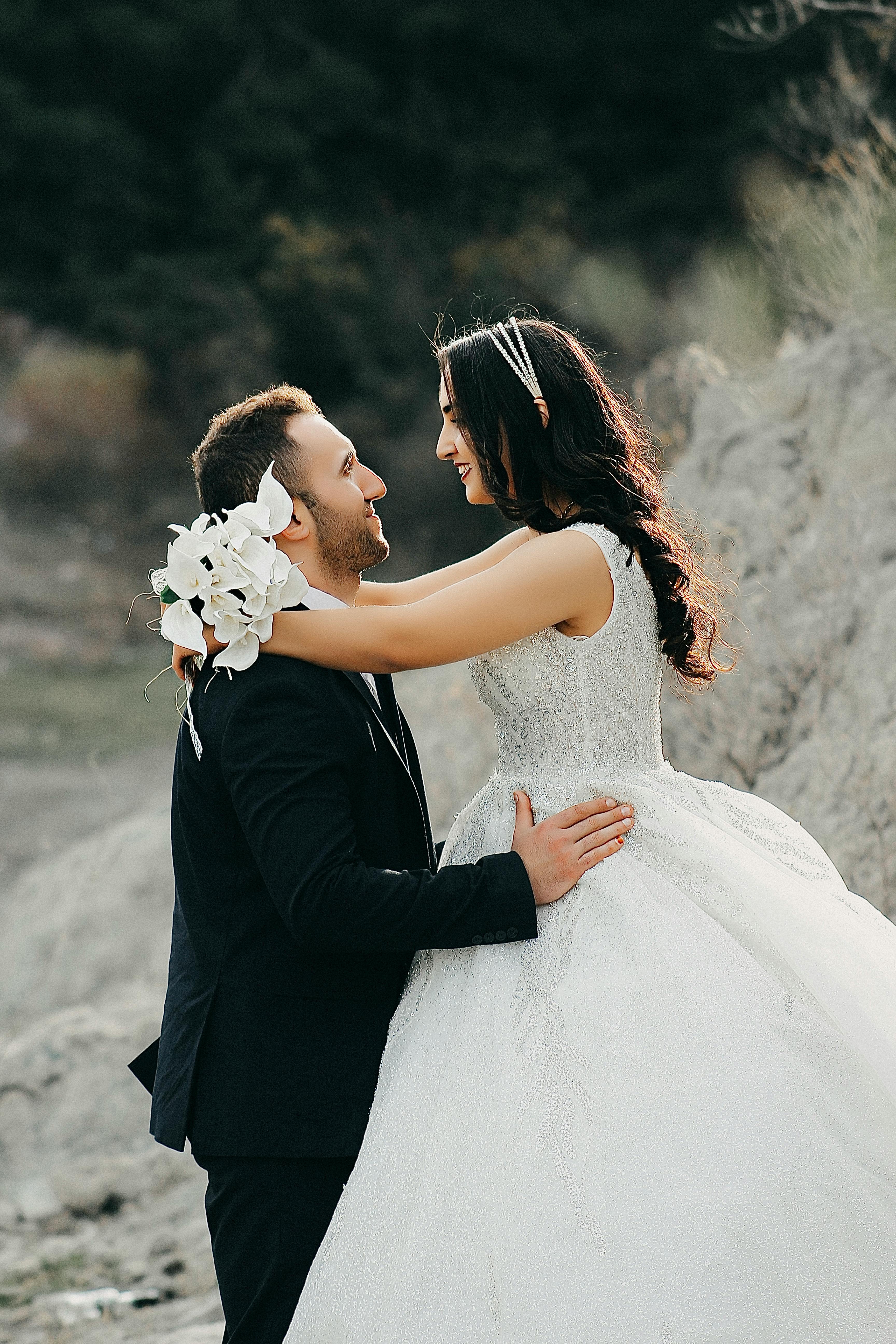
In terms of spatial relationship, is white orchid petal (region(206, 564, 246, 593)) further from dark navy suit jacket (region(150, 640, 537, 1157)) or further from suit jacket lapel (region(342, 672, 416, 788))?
suit jacket lapel (region(342, 672, 416, 788))

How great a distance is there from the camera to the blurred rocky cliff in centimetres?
399

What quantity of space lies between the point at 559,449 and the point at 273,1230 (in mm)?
1394

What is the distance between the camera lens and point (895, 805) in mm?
4266

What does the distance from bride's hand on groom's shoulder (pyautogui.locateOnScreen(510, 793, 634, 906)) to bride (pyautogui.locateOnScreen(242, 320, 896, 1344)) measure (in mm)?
32

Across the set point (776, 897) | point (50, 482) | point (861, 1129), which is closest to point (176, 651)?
point (776, 897)

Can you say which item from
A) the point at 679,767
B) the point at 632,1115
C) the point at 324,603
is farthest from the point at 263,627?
the point at 679,767

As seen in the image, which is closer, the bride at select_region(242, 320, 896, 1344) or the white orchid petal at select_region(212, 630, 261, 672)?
the bride at select_region(242, 320, 896, 1344)

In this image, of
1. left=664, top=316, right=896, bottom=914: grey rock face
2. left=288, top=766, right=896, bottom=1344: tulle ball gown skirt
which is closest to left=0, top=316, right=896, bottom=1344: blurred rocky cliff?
left=664, top=316, right=896, bottom=914: grey rock face

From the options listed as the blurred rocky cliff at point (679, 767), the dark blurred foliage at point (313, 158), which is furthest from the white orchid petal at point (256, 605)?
the dark blurred foliage at point (313, 158)

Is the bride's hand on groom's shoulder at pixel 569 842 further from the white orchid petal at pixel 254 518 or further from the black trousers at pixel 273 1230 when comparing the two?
the white orchid petal at pixel 254 518

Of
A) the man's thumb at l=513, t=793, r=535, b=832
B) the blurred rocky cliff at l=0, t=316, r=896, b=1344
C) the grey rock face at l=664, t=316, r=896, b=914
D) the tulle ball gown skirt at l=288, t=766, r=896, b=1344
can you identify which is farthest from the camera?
the grey rock face at l=664, t=316, r=896, b=914

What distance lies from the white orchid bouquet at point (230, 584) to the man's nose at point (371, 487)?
35cm

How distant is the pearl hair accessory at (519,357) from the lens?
86.0 inches

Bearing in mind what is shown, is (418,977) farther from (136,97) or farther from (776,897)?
(136,97)
